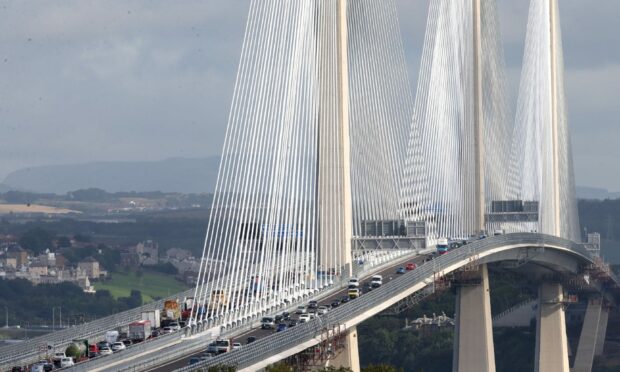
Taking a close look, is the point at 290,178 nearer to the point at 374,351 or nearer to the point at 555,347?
the point at 555,347

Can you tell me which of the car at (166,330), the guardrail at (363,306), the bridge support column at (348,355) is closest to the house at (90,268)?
the guardrail at (363,306)

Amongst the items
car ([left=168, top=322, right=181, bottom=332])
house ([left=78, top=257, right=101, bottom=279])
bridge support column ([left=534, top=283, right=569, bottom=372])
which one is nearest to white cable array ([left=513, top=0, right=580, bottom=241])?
bridge support column ([left=534, top=283, right=569, bottom=372])

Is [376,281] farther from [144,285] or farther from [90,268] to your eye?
[90,268]

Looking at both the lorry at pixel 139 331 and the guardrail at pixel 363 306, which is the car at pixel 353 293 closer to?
the guardrail at pixel 363 306

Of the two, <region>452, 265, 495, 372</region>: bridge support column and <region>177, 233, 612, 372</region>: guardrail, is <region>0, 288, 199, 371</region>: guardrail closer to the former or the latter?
<region>177, 233, 612, 372</region>: guardrail

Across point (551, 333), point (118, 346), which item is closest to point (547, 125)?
point (551, 333)

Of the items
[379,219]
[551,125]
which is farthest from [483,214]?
[379,219]
